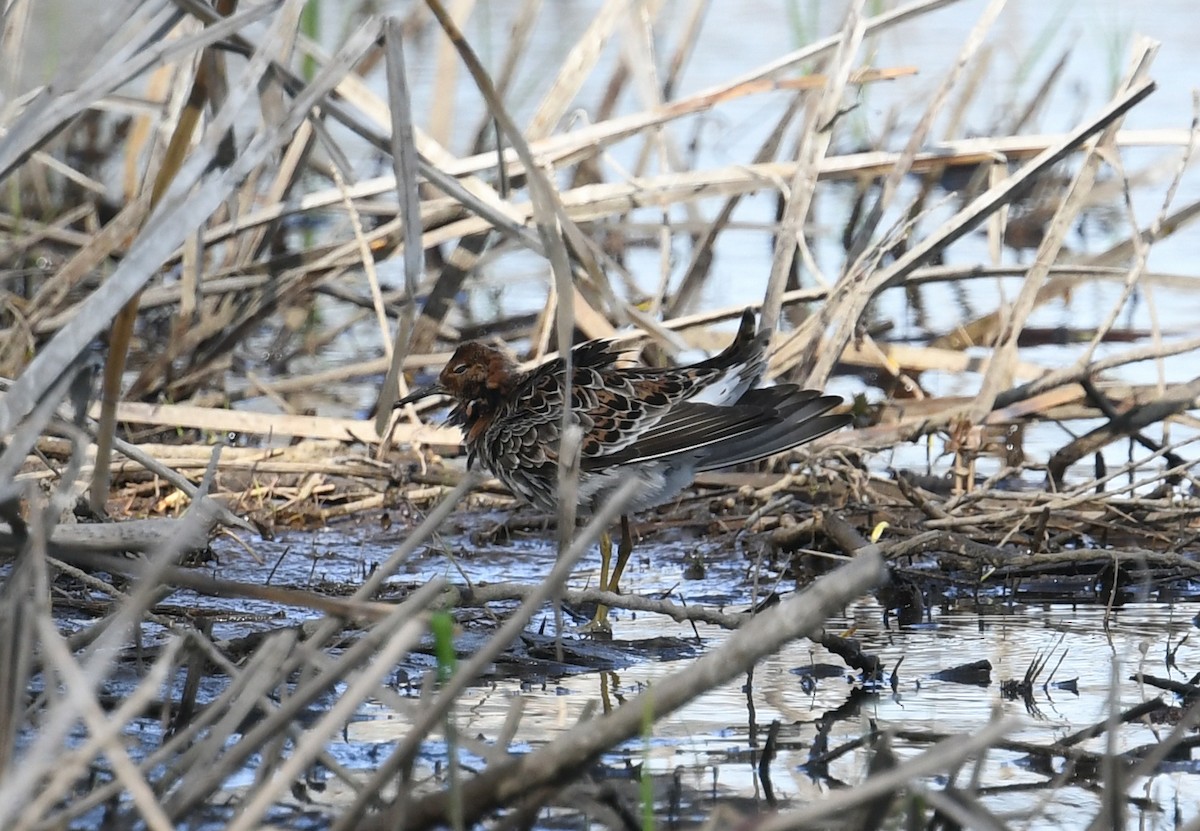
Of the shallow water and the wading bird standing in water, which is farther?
the wading bird standing in water

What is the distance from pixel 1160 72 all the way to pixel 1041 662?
9.64m

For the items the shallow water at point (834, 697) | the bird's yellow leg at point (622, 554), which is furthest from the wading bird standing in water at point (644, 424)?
the shallow water at point (834, 697)

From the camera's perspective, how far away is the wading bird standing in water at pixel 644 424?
447 cm

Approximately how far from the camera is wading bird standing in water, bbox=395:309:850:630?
4.47m


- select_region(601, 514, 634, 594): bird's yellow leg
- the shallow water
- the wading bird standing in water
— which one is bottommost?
the shallow water

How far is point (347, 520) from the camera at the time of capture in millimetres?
5449

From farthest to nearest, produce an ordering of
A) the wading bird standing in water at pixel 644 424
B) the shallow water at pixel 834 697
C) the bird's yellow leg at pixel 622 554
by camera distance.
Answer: the bird's yellow leg at pixel 622 554 < the wading bird standing in water at pixel 644 424 < the shallow water at pixel 834 697

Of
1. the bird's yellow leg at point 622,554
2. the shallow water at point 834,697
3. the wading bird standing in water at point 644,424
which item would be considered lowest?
the shallow water at point 834,697

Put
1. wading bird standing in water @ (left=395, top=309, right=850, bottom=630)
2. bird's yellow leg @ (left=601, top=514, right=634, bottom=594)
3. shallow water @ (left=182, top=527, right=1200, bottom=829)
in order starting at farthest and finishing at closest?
1. bird's yellow leg @ (left=601, top=514, right=634, bottom=594)
2. wading bird standing in water @ (left=395, top=309, right=850, bottom=630)
3. shallow water @ (left=182, top=527, right=1200, bottom=829)

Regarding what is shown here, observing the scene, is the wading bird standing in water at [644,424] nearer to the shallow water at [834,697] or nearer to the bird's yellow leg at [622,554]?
the bird's yellow leg at [622,554]

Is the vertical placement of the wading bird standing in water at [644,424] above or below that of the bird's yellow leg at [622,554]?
above

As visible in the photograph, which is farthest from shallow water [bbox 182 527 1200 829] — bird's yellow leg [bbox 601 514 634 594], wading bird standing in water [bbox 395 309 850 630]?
wading bird standing in water [bbox 395 309 850 630]

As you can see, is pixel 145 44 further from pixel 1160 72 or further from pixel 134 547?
pixel 1160 72

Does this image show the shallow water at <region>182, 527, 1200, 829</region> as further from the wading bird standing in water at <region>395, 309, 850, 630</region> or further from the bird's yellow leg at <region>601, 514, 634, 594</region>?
the wading bird standing in water at <region>395, 309, 850, 630</region>
